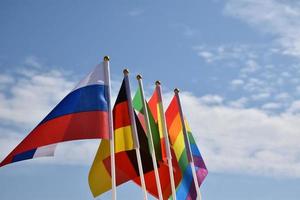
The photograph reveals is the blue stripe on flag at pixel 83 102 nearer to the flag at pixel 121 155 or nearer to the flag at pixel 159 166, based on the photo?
the flag at pixel 121 155

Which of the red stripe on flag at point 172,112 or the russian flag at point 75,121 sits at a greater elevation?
the red stripe on flag at point 172,112

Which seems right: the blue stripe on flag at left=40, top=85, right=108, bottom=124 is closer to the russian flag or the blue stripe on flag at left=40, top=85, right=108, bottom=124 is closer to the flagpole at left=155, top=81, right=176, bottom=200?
the russian flag

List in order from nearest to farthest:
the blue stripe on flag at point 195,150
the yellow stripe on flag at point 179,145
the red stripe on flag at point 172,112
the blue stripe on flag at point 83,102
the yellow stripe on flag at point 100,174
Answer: the blue stripe on flag at point 83,102 < the yellow stripe on flag at point 100,174 < the yellow stripe on flag at point 179,145 < the red stripe on flag at point 172,112 < the blue stripe on flag at point 195,150

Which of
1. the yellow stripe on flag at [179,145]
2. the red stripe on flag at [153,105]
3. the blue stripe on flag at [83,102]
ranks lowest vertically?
the blue stripe on flag at [83,102]

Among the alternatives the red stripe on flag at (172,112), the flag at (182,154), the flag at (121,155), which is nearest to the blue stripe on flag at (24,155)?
the flag at (121,155)

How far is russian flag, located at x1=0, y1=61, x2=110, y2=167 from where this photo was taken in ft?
77.6

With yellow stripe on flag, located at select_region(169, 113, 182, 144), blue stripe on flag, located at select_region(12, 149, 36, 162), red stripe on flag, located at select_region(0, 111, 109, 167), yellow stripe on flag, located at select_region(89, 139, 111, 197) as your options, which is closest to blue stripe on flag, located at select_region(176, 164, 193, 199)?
yellow stripe on flag, located at select_region(169, 113, 182, 144)

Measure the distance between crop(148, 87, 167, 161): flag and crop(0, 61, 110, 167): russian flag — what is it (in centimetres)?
550

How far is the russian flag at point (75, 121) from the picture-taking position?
23656 millimetres

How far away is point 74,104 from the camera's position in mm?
25250

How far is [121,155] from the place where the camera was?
28.4 m

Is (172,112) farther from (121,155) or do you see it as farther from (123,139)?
(123,139)

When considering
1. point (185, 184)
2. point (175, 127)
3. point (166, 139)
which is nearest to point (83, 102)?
point (166, 139)

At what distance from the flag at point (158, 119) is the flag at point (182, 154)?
1.37 m
